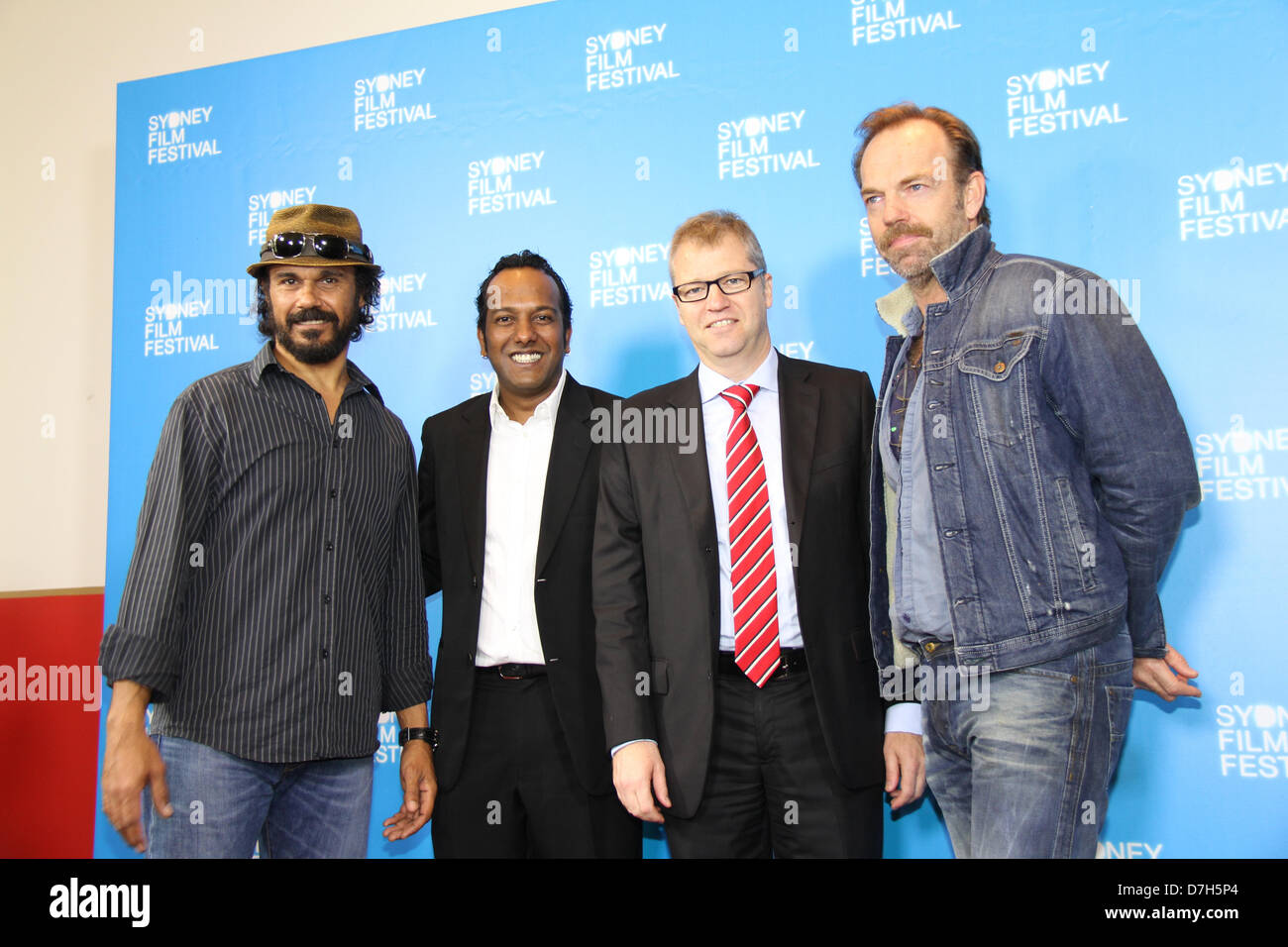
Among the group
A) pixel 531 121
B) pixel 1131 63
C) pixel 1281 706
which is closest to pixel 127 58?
pixel 531 121

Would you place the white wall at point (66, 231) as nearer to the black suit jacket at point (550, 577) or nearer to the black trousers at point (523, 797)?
the black suit jacket at point (550, 577)

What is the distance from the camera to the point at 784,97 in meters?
3.07

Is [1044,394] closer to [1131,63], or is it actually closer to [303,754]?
[1131,63]

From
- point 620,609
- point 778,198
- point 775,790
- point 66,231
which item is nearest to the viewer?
point 775,790

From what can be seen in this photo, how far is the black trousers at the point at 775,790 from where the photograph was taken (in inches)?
84.4

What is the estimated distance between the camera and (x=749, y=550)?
2260mm

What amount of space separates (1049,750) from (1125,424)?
0.68 metres

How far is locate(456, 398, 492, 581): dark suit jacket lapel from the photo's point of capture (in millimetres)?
2594

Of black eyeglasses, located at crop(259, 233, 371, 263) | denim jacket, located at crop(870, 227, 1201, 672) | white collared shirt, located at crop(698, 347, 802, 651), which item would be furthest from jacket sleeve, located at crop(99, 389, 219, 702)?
denim jacket, located at crop(870, 227, 1201, 672)

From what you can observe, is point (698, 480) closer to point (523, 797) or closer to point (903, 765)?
point (903, 765)

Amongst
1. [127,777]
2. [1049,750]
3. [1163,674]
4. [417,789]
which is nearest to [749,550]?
[1049,750]

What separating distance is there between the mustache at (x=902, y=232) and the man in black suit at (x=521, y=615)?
88cm
